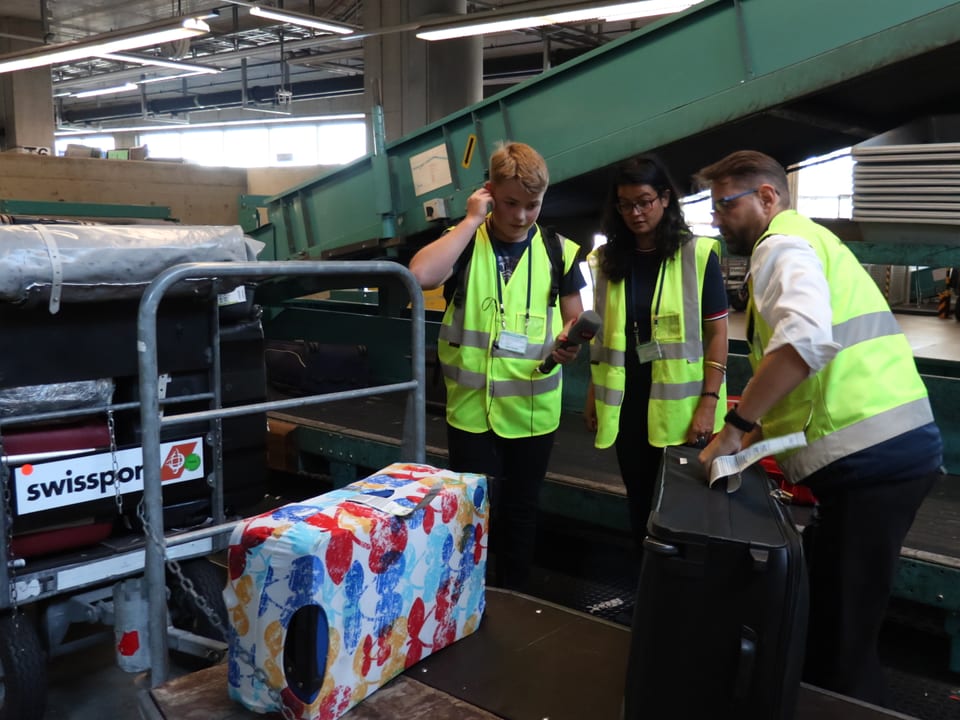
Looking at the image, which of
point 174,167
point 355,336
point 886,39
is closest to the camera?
point 886,39

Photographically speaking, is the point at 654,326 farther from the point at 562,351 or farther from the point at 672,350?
the point at 562,351

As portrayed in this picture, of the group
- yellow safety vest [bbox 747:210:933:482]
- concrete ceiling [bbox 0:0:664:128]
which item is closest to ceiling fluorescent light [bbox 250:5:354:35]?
concrete ceiling [bbox 0:0:664:128]

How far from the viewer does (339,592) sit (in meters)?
1.61

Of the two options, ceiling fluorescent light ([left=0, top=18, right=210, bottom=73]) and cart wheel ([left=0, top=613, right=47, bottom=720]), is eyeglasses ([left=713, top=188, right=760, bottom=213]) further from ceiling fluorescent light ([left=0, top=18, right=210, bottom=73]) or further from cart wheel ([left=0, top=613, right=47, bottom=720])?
ceiling fluorescent light ([left=0, top=18, right=210, bottom=73])

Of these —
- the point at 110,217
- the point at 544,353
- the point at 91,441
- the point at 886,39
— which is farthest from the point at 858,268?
the point at 110,217

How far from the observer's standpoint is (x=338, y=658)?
5.37 ft

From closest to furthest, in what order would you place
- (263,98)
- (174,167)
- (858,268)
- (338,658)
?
(338,658)
(858,268)
(174,167)
(263,98)

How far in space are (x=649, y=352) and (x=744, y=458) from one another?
72 cm

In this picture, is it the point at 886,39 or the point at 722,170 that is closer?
the point at 722,170

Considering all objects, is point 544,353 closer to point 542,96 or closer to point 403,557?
point 403,557

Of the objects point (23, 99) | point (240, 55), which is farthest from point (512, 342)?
point (23, 99)

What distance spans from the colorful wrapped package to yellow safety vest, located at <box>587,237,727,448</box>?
74cm

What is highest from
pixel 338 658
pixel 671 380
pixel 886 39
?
pixel 886 39

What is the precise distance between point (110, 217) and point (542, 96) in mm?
5030
